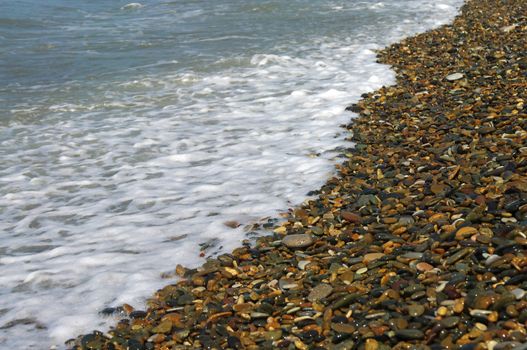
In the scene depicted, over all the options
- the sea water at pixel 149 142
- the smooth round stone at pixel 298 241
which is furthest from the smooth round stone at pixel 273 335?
the sea water at pixel 149 142

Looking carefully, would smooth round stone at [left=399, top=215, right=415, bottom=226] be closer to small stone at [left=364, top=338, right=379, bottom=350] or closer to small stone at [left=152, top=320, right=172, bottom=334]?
small stone at [left=364, top=338, right=379, bottom=350]

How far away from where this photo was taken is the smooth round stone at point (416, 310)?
10.5 ft

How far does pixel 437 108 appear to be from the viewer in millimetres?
7121

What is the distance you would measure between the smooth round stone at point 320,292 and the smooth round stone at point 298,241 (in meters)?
0.71

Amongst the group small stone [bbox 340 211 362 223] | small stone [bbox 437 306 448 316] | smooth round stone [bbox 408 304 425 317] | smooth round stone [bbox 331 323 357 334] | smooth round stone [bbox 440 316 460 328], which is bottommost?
small stone [bbox 340 211 362 223]

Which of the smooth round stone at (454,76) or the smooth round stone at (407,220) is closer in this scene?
the smooth round stone at (407,220)

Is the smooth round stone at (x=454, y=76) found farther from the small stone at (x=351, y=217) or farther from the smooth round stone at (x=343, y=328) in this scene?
the smooth round stone at (x=343, y=328)

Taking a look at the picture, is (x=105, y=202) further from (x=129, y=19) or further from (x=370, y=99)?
(x=129, y=19)

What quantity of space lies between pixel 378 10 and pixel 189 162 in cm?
1324

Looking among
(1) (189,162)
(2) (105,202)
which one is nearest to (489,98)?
(1) (189,162)

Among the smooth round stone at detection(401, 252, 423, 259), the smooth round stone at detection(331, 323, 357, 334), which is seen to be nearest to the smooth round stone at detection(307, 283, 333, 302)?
the smooth round stone at detection(331, 323, 357, 334)

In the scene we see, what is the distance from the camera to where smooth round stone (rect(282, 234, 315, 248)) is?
14.7ft

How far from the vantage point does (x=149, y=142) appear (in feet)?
26.0

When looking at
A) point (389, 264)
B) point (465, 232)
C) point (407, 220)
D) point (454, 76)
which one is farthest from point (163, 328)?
point (454, 76)
